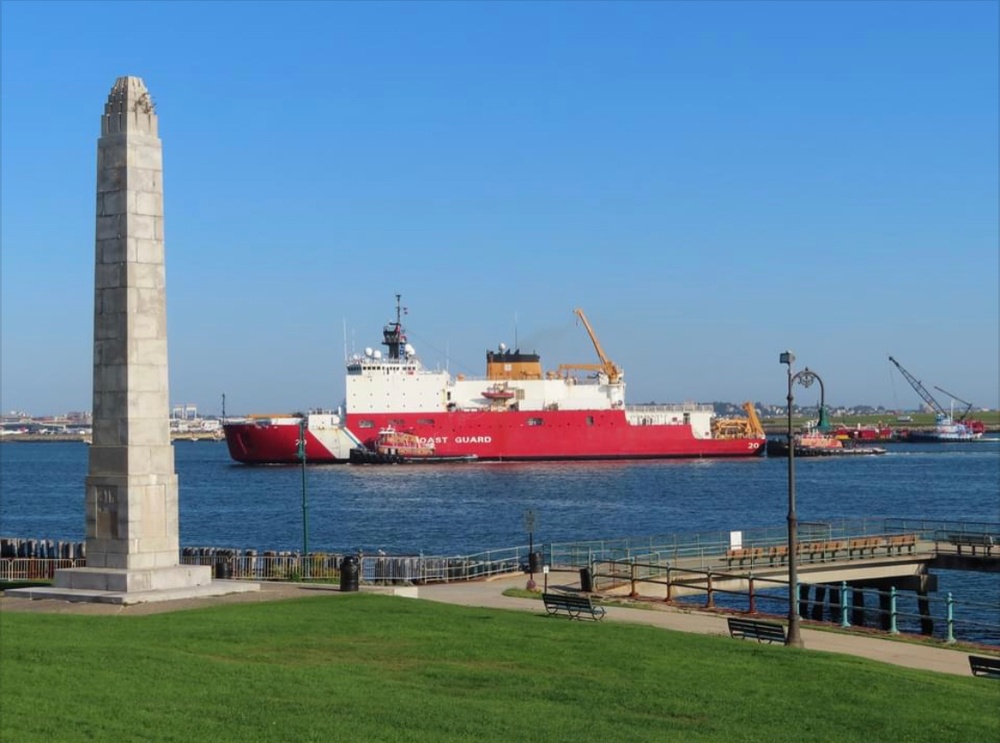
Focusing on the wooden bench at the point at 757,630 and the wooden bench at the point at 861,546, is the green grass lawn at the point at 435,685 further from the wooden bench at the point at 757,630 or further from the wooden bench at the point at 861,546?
the wooden bench at the point at 861,546

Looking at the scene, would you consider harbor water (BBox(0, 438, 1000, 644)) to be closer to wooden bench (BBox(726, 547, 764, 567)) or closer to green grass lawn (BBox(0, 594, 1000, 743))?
wooden bench (BBox(726, 547, 764, 567))

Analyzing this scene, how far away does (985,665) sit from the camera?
54.3 feet

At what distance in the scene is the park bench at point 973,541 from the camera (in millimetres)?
32094

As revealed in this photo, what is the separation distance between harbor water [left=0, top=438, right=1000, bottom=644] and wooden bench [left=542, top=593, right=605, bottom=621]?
9690 mm

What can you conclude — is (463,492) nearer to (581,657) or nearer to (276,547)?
(276,547)

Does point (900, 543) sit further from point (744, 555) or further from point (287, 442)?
point (287, 442)

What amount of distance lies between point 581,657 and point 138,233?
9854 mm

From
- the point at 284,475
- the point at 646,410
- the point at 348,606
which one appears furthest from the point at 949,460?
the point at 348,606

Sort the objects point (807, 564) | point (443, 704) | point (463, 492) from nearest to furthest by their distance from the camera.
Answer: point (443, 704), point (807, 564), point (463, 492)

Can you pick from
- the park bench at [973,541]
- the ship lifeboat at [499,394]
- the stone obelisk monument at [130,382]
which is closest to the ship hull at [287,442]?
the ship lifeboat at [499,394]

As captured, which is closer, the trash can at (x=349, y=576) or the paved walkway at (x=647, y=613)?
the paved walkway at (x=647, y=613)

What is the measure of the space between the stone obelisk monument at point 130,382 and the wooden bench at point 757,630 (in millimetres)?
8174

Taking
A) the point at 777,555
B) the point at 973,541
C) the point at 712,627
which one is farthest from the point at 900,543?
the point at 712,627

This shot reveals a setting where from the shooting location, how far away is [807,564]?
30188 millimetres
